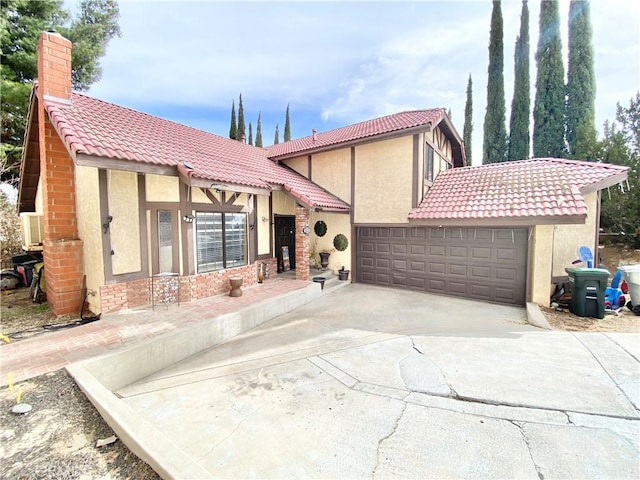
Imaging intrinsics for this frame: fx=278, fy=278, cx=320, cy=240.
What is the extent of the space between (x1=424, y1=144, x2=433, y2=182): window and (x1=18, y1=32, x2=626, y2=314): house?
116 millimetres

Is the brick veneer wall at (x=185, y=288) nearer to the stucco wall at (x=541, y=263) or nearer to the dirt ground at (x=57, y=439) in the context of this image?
the dirt ground at (x=57, y=439)

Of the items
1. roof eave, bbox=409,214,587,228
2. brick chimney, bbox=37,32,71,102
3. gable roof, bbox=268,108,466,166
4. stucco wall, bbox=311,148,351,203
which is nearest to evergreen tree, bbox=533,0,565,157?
gable roof, bbox=268,108,466,166

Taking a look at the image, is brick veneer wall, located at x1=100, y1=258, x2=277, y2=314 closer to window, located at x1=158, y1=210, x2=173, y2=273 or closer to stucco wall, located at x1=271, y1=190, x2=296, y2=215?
window, located at x1=158, y1=210, x2=173, y2=273

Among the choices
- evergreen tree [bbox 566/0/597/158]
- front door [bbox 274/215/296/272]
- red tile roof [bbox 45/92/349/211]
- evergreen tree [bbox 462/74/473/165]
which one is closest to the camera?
red tile roof [bbox 45/92/349/211]

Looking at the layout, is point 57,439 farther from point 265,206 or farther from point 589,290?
point 589,290

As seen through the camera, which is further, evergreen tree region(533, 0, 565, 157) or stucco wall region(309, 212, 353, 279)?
evergreen tree region(533, 0, 565, 157)

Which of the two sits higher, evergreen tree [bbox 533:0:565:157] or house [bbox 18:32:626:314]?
evergreen tree [bbox 533:0:565:157]

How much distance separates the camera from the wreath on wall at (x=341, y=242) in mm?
11805

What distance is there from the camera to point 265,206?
10375mm

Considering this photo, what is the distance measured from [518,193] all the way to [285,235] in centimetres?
853

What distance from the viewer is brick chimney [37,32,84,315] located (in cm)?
670

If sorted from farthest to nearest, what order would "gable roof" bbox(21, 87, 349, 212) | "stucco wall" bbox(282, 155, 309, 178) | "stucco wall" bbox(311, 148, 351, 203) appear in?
"stucco wall" bbox(282, 155, 309, 178) → "stucco wall" bbox(311, 148, 351, 203) → "gable roof" bbox(21, 87, 349, 212)

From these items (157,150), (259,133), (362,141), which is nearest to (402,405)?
(157,150)

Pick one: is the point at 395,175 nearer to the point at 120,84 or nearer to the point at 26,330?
the point at 26,330
